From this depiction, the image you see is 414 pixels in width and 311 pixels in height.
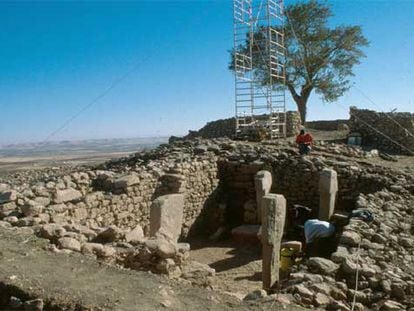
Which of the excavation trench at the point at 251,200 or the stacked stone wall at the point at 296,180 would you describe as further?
the stacked stone wall at the point at 296,180

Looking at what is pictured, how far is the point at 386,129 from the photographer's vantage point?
19344 mm

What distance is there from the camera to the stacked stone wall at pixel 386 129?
18562 millimetres

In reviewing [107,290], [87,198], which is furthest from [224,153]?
[107,290]

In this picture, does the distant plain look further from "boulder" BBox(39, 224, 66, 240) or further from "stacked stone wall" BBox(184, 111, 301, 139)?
"boulder" BBox(39, 224, 66, 240)

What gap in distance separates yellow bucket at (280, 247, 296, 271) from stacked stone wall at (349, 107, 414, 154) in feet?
38.5

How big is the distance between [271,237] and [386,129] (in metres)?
14.3

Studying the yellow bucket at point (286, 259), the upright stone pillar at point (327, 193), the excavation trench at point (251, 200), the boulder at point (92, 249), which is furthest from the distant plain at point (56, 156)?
the upright stone pillar at point (327, 193)

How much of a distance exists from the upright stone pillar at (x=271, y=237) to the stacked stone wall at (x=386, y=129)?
39.6 ft

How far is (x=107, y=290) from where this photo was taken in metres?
4.38

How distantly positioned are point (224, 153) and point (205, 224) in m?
2.45

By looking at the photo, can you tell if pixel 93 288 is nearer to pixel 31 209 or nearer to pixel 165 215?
pixel 31 209

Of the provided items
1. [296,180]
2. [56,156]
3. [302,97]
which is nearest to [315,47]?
[302,97]

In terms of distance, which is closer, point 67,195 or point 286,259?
point 286,259

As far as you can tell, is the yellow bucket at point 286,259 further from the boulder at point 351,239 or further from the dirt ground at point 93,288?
the dirt ground at point 93,288
